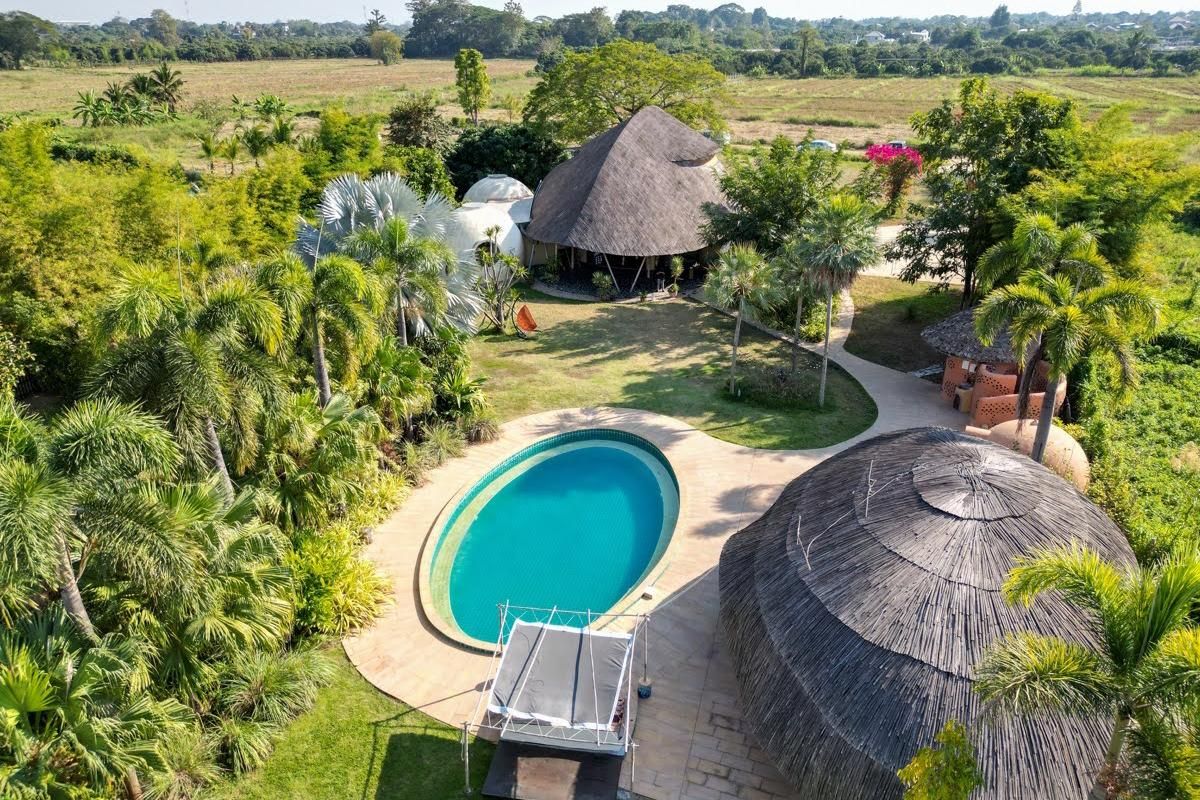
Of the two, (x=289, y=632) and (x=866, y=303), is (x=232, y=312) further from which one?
(x=866, y=303)

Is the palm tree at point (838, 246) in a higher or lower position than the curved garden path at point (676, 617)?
higher

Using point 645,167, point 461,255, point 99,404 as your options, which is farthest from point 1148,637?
point 645,167

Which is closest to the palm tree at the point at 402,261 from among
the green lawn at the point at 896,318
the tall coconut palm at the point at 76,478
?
the tall coconut palm at the point at 76,478

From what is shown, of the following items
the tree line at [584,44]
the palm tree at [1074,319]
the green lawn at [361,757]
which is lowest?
the green lawn at [361,757]

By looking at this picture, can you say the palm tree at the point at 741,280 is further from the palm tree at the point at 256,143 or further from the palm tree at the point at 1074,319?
the palm tree at the point at 256,143

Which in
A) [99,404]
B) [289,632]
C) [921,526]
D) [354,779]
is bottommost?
[354,779]

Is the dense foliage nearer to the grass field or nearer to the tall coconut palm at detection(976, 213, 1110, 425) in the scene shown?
the tall coconut palm at detection(976, 213, 1110, 425)
